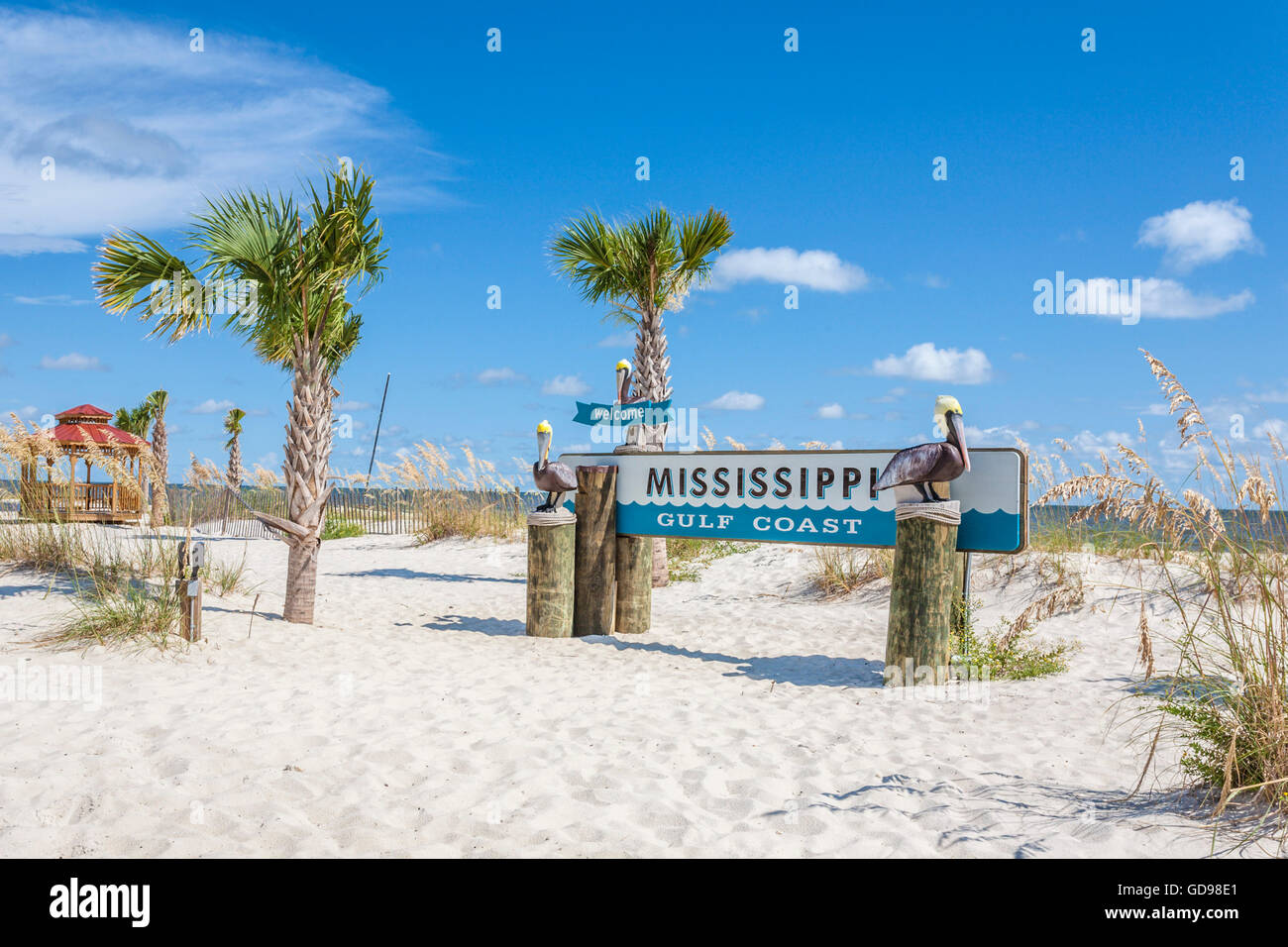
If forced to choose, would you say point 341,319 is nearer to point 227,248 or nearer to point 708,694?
point 227,248

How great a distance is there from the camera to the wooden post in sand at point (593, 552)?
27.6ft

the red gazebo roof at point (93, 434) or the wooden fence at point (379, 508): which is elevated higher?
the red gazebo roof at point (93, 434)

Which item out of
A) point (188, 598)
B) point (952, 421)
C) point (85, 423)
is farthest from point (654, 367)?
point (85, 423)

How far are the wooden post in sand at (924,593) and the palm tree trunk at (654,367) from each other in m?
6.20

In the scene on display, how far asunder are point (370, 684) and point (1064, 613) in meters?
7.14

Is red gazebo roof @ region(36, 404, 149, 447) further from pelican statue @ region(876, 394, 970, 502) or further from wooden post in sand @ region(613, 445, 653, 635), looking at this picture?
pelican statue @ region(876, 394, 970, 502)

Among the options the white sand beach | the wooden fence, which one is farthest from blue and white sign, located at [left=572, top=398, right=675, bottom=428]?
the wooden fence

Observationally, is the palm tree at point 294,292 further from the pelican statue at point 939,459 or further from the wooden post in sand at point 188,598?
the pelican statue at point 939,459

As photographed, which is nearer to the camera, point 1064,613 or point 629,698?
point 629,698

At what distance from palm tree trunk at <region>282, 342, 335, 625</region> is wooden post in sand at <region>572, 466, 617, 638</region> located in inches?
108

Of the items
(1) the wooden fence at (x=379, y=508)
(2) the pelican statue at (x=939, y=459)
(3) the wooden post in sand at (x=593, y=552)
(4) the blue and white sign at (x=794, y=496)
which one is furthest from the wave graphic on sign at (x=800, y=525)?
(1) the wooden fence at (x=379, y=508)

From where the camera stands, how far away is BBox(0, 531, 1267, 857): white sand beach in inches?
134
